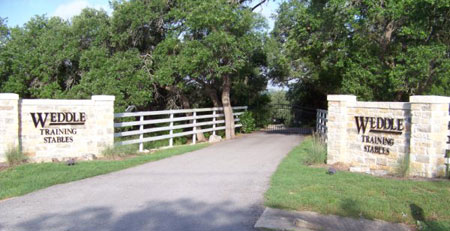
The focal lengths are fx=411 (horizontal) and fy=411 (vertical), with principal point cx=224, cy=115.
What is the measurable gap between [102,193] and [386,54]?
1132 centimetres

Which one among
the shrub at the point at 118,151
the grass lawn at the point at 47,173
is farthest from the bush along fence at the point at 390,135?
the shrub at the point at 118,151

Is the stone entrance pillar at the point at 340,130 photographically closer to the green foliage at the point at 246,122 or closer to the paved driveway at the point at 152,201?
the paved driveway at the point at 152,201

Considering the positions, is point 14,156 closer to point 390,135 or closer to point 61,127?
point 61,127

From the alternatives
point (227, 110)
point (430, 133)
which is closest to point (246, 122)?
point (227, 110)

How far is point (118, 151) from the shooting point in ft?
40.9

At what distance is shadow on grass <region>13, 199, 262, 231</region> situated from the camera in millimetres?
5805

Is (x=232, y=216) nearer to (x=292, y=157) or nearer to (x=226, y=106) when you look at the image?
(x=292, y=157)

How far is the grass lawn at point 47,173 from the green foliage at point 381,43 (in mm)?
7639

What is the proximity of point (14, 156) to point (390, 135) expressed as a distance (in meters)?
9.45

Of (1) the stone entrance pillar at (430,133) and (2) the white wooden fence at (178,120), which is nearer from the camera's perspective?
(1) the stone entrance pillar at (430,133)

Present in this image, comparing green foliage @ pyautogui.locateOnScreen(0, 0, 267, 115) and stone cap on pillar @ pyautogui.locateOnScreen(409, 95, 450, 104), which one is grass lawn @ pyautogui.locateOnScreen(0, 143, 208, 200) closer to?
green foliage @ pyautogui.locateOnScreen(0, 0, 267, 115)

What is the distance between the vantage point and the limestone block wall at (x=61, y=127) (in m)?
11.3

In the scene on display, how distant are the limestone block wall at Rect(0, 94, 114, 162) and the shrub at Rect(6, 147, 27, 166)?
0.27 m

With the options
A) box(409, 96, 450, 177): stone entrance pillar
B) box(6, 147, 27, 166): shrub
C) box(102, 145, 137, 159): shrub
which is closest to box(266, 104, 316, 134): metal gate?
box(102, 145, 137, 159): shrub
